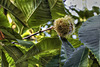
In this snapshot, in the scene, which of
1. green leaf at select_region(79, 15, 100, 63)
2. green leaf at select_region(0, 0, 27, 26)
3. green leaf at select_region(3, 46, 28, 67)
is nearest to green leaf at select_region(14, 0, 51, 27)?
green leaf at select_region(0, 0, 27, 26)

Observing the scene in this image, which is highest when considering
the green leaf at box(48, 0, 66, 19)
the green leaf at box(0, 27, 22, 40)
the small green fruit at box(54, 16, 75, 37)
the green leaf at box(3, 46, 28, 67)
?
the green leaf at box(48, 0, 66, 19)

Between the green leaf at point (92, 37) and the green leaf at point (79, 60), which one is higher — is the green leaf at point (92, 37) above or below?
above

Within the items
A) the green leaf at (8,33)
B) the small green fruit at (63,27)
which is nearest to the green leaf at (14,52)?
the green leaf at (8,33)

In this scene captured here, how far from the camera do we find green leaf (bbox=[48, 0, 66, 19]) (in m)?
0.85

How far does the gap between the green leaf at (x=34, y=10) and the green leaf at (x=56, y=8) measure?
6 centimetres

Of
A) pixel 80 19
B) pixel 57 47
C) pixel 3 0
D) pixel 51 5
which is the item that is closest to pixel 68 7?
pixel 80 19

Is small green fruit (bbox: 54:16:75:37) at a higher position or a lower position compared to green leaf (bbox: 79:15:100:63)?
lower

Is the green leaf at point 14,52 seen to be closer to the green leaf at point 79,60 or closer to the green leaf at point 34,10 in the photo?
the green leaf at point 34,10

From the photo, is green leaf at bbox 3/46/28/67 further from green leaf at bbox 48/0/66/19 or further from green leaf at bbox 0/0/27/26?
green leaf at bbox 48/0/66/19

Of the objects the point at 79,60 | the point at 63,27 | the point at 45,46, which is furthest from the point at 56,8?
the point at 79,60

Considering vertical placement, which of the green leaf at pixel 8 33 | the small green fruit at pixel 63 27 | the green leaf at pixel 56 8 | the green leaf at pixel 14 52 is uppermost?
the green leaf at pixel 56 8

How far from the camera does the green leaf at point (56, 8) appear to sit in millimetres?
854

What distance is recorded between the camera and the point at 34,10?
812 millimetres

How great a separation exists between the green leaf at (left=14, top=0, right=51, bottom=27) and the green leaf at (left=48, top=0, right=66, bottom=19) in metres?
0.06
